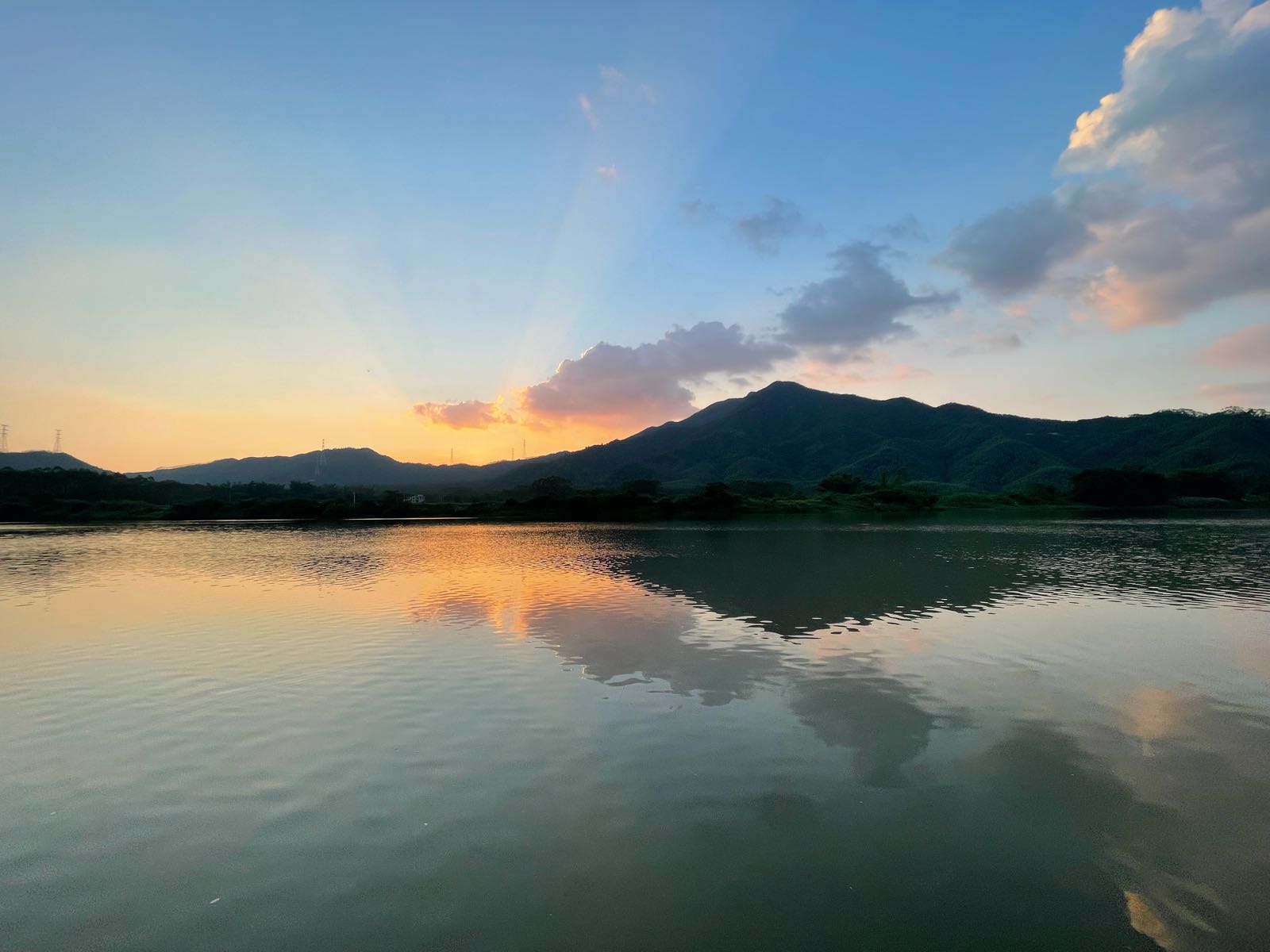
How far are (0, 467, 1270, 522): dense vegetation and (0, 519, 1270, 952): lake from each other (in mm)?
107050

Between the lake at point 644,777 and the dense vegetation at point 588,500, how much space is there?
107 meters

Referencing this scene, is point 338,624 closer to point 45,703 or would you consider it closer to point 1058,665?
point 45,703

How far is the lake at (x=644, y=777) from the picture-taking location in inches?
305

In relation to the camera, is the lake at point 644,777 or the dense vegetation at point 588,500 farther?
the dense vegetation at point 588,500

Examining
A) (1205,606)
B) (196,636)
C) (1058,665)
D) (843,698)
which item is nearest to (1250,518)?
A: (1205,606)

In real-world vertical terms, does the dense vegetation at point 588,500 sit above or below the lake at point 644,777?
above

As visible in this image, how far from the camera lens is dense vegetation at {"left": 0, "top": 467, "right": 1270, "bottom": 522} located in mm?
138875

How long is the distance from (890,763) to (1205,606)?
24.9 m

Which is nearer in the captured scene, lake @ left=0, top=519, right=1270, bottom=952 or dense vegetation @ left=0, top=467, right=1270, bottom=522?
lake @ left=0, top=519, right=1270, bottom=952

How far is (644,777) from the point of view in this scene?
457 inches

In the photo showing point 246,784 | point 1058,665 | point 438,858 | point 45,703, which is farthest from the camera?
point 1058,665

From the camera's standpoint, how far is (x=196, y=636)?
81.0ft

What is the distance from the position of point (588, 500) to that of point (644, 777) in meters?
134

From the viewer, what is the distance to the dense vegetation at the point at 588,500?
13888 centimetres
